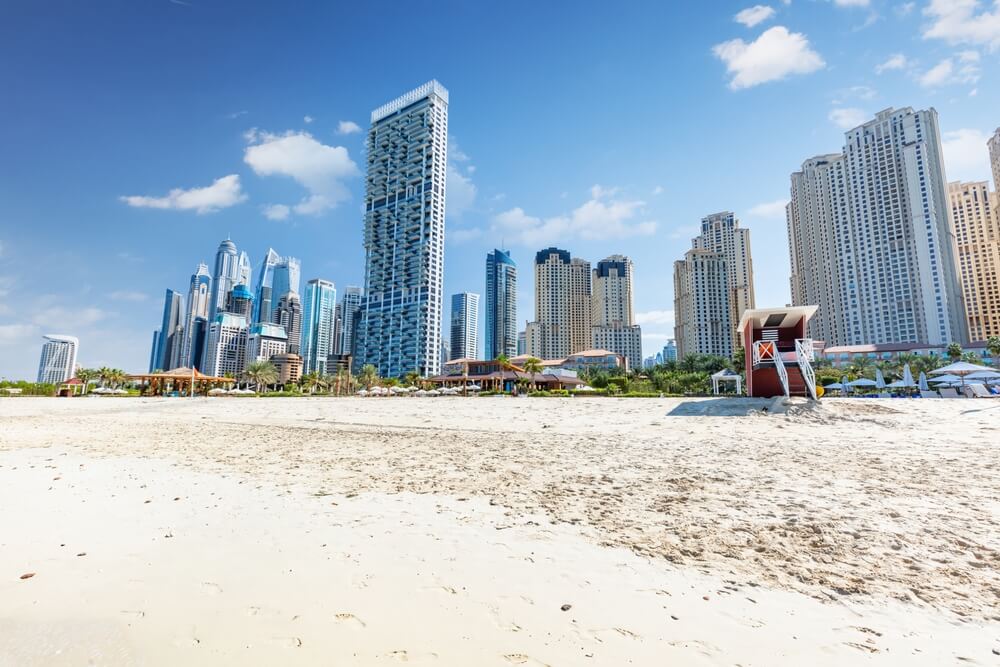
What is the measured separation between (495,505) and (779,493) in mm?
4880

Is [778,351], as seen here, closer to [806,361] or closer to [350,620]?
[806,361]

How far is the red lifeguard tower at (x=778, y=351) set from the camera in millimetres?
25156

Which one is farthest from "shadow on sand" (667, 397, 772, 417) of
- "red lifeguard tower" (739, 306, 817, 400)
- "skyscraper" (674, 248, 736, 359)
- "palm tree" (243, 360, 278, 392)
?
"skyscraper" (674, 248, 736, 359)

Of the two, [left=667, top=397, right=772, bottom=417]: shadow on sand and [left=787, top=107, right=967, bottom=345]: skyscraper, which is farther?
[left=787, top=107, right=967, bottom=345]: skyscraper

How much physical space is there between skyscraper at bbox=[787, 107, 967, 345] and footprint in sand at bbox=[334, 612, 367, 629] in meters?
158

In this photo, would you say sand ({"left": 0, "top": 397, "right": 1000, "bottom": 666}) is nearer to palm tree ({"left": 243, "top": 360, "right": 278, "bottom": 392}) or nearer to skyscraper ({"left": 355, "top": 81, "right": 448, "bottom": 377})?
palm tree ({"left": 243, "top": 360, "right": 278, "bottom": 392})

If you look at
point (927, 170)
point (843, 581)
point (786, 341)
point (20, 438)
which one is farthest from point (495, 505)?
point (927, 170)

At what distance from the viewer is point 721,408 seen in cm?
2141

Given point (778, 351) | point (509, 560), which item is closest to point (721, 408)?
point (778, 351)

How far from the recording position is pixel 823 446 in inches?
490

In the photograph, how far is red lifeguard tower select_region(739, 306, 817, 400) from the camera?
2516 centimetres

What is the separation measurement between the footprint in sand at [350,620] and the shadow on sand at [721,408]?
18862mm

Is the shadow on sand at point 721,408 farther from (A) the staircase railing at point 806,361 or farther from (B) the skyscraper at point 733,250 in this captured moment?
(B) the skyscraper at point 733,250

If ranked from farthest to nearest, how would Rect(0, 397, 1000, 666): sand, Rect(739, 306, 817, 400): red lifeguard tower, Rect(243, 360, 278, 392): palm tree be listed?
Rect(243, 360, 278, 392): palm tree
Rect(739, 306, 817, 400): red lifeguard tower
Rect(0, 397, 1000, 666): sand
